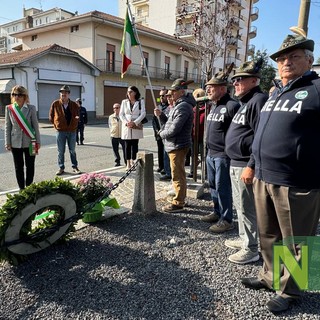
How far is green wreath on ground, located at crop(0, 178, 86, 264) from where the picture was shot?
283 cm

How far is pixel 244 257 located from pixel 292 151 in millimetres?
1450

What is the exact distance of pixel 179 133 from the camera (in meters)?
4.38

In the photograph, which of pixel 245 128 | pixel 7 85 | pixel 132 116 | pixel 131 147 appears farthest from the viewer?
pixel 7 85

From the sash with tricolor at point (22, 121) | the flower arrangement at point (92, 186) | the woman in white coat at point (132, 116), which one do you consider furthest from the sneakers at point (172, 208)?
the woman in white coat at point (132, 116)

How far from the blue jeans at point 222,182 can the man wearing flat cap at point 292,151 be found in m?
1.21

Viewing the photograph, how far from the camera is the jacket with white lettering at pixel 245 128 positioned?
285 cm

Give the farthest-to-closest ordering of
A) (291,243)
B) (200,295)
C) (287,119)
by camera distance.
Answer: (200,295), (291,243), (287,119)

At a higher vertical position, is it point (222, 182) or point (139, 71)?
point (139, 71)

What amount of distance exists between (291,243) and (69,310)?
1.86 meters

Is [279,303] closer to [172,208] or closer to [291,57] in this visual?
[291,57]

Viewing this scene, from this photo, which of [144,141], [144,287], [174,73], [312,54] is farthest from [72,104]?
[174,73]

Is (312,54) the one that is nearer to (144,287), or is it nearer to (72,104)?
(144,287)

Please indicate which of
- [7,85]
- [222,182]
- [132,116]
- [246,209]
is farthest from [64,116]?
[7,85]

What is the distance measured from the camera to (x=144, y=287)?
2699mm
